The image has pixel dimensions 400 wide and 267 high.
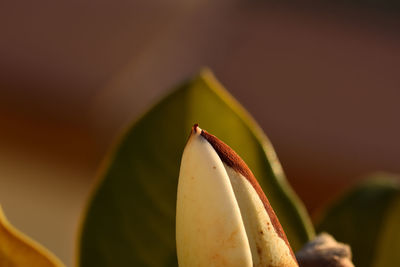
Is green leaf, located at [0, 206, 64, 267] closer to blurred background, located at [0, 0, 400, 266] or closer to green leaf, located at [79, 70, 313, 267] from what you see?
green leaf, located at [79, 70, 313, 267]

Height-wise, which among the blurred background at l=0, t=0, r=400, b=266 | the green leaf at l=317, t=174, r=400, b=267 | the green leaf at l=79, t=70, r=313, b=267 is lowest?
the green leaf at l=317, t=174, r=400, b=267

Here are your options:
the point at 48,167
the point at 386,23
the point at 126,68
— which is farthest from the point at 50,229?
the point at 386,23

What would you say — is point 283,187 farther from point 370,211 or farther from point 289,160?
point 289,160

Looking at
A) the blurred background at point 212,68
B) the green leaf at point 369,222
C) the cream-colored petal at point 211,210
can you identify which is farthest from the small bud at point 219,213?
the blurred background at point 212,68

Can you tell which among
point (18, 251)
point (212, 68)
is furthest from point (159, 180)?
point (212, 68)

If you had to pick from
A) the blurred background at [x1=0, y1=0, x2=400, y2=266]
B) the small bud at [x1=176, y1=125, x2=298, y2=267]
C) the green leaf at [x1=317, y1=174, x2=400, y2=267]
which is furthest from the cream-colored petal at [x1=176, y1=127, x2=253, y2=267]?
the blurred background at [x1=0, y1=0, x2=400, y2=266]

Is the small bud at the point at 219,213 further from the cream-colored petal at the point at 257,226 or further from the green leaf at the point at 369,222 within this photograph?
the green leaf at the point at 369,222
